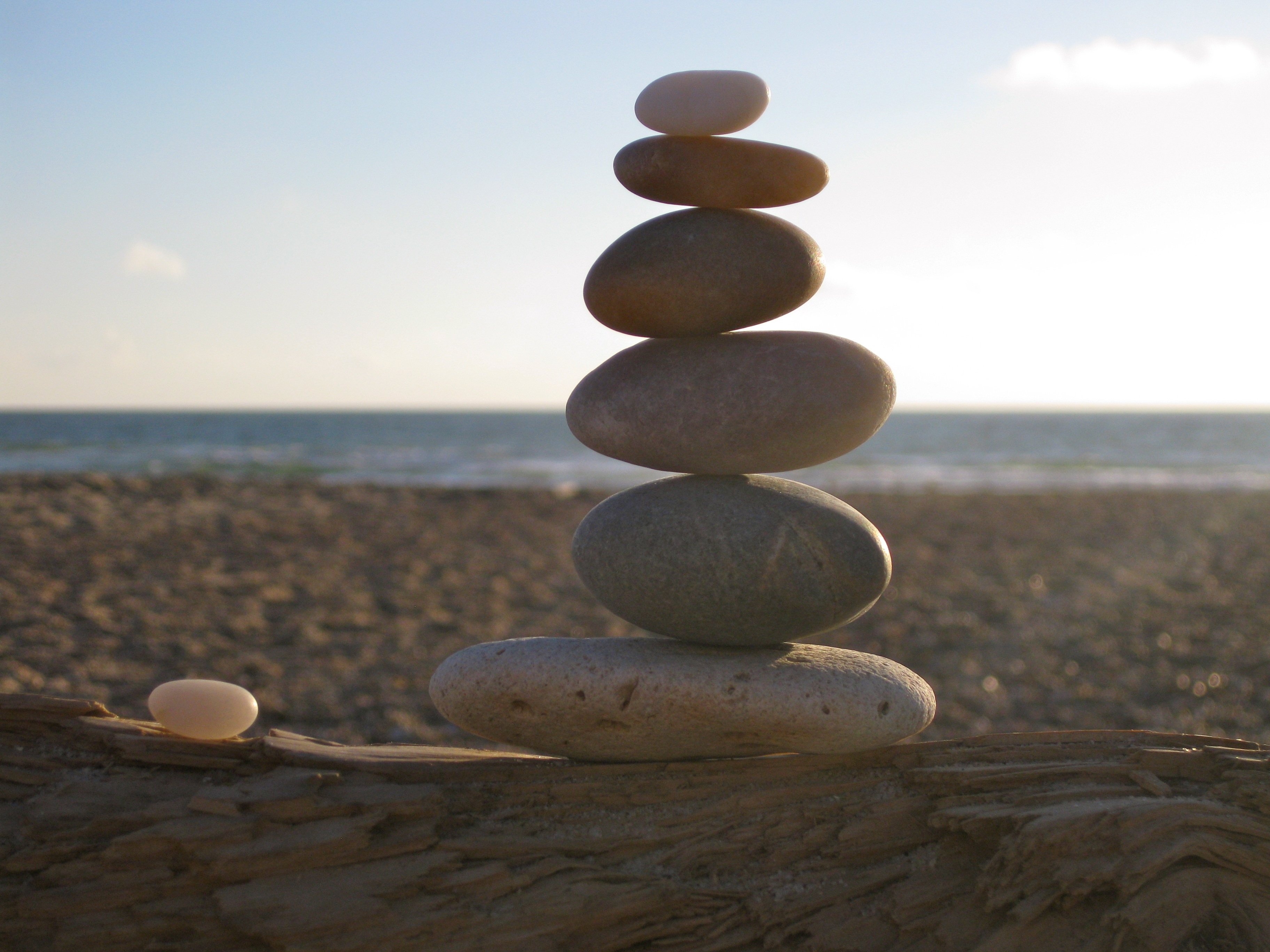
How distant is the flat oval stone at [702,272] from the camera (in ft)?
9.54

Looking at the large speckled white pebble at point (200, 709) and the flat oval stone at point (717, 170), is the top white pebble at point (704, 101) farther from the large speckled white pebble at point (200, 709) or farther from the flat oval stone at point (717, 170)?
the large speckled white pebble at point (200, 709)

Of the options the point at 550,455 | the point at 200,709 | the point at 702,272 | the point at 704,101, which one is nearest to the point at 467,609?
the point at 200,709

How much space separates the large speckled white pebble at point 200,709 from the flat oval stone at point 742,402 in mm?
1342

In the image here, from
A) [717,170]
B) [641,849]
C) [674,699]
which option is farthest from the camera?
[717,170]

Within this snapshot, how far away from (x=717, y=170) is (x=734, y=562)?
1.17m

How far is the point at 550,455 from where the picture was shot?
115 ft

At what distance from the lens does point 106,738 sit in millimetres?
2803

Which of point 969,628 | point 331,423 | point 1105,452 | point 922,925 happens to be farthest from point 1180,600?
point 331,423

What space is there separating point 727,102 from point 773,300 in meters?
0.59

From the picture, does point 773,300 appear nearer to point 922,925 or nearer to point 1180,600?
point 922,925

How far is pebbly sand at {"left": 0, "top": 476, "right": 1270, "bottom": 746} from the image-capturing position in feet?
19.9

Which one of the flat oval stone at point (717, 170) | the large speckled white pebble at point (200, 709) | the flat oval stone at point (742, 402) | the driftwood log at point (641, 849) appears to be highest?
the flat oval stone at point (717, 170)

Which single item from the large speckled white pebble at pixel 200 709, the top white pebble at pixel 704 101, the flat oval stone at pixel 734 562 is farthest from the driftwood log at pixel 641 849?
the top white pebble at pixel 704 101

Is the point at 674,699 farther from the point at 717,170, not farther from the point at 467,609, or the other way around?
the point at 467,609
